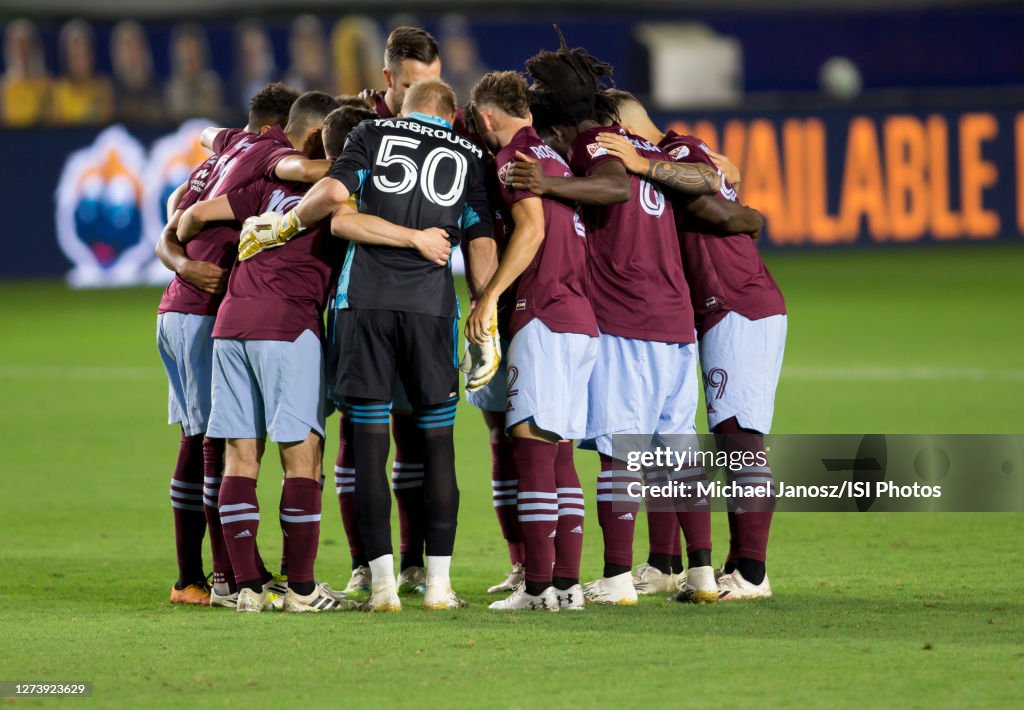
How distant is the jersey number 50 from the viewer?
6.43m

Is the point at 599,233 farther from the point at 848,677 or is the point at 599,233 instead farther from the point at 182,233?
the point at 848,677

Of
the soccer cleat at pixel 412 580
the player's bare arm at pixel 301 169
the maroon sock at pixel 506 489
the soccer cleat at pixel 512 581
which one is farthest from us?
the maroon sock at pixel 506 489

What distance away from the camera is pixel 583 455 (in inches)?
427

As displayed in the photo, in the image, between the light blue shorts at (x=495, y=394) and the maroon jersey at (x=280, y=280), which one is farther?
the light blue shorts at (x=495, y=394)

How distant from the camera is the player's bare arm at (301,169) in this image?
6.58 meters

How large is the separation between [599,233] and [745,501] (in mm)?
1309

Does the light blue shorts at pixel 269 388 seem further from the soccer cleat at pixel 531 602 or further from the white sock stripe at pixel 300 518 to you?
the soccer cleat at pixel 531 602

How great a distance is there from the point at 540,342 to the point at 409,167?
0.89 m

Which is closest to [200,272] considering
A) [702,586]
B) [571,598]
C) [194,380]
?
[194,380]

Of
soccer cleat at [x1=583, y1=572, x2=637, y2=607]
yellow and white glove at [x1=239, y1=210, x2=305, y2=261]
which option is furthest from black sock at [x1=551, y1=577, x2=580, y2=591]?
yellow and white glove at [x1=239, y1=210, x2=305, y2=261]

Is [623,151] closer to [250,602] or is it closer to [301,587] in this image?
[301,587]

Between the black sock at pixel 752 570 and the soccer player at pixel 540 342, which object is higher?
the soccer player at pixel 540 342

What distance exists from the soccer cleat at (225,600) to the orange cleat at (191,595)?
66 millimetres

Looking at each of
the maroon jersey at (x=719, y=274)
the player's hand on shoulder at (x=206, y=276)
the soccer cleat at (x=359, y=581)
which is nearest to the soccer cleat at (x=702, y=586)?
the maroon jersey at (x=719, y=274)
